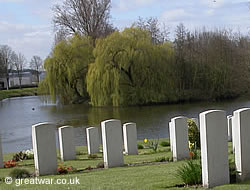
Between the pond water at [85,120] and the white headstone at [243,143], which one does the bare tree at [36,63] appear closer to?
the pond water at [85,120]

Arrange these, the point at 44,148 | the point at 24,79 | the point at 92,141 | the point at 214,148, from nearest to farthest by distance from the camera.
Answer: the point at 214,148 < the point at 44,148 < the point at 92,141 < the point at 24,79

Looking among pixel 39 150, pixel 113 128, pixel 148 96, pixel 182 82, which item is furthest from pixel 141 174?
pixel 182 82

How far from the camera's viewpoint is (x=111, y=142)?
330 inches

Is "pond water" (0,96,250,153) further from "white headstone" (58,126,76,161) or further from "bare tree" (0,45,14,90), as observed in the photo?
"bare tree" (0,45,14,90)

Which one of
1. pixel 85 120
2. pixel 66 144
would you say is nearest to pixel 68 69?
pixel 85 120

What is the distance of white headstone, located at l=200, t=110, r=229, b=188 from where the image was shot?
5.65 metres

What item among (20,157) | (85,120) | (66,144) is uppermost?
(66,144)

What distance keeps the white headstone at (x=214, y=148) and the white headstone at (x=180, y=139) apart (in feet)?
10.4

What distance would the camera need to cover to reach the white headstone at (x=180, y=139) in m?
8.96

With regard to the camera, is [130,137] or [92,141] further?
[92,141]

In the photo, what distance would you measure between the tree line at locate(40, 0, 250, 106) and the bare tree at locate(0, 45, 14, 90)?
43834mm

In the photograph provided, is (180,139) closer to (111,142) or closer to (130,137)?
(111,142)

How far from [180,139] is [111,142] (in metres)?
1.79

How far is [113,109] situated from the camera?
119 feet
